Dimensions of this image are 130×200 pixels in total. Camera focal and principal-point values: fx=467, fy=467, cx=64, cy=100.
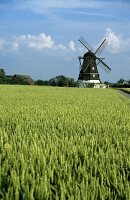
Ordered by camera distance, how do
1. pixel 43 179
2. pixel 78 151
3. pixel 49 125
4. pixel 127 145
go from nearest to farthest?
pixel 43 179 → pixel 78 151 → pixel 127 145 → pixel 49 125

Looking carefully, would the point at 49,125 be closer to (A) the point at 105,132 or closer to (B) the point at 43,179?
(A) the point at 105,132

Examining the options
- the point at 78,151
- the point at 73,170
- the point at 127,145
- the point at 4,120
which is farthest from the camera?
the point at 4,120

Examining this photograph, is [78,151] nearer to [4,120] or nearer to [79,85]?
[4,120]

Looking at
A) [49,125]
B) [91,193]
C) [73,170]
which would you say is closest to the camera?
[91,193]

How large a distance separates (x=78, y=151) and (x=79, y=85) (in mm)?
88883

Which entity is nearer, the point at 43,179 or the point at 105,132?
the point at 43,179

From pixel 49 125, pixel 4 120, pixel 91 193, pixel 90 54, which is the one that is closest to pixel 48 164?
pixel 91 193

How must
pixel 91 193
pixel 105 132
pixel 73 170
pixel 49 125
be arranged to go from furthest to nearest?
1. pixel 49 125
2. pixel 105 132
3. pixel 73 170
4. pixel 91 193

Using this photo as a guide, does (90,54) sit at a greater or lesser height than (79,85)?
greater

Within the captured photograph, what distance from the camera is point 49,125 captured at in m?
10.2

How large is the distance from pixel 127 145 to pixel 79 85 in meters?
88.2

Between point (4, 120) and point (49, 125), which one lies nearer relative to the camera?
point (49, 125)

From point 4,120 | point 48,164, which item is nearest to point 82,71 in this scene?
point 4,120

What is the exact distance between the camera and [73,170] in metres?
5.00
